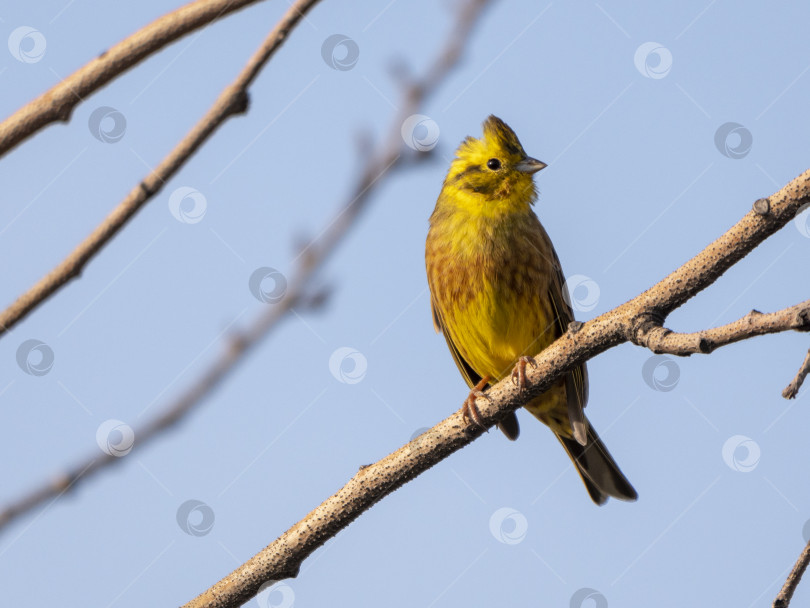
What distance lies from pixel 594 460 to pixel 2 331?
447 cm

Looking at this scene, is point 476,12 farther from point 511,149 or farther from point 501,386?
point 511,149

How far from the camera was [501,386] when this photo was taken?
13.5ft

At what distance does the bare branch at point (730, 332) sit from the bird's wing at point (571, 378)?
253cm

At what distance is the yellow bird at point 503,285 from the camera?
5660 millimetres

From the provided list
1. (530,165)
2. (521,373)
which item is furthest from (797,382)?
(530,165)

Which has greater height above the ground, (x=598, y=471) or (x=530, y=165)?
(x=530, y=165)

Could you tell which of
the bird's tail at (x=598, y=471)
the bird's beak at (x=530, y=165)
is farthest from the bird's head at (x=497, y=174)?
the bird's tail at (x=598, y=471)

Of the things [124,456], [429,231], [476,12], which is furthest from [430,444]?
[429,231]

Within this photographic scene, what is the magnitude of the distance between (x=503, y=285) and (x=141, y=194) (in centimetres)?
333

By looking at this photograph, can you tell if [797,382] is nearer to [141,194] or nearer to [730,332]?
[730,332]

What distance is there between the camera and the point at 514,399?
13.2 feet

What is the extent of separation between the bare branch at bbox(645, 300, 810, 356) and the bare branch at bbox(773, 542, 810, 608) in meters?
0.58

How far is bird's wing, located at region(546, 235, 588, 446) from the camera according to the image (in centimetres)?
567

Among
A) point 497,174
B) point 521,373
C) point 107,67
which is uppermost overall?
point 497,174
